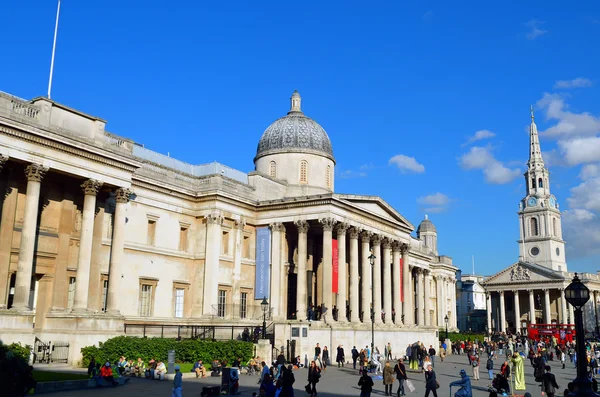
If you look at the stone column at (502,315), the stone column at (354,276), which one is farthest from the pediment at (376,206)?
the stone column at (502,315)

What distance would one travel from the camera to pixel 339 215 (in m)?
42.3

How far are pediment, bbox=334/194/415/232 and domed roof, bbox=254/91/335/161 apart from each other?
23.7ft

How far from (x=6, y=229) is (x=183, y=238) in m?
13.8

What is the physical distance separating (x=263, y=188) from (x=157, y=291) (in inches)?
484

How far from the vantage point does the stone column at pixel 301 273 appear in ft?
134

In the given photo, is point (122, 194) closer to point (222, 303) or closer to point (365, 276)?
point (222, 303)

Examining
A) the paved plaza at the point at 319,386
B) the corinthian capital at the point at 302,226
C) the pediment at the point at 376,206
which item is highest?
the pediment at the point at 376,206

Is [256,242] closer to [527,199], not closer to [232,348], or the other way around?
[232,348]

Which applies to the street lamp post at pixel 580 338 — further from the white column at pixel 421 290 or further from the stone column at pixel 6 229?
the white column at pixel 421 290

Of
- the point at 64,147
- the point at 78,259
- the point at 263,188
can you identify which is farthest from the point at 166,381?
the point at 263,188

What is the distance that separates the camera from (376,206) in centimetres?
4709

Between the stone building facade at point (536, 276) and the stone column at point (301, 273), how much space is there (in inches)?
2889

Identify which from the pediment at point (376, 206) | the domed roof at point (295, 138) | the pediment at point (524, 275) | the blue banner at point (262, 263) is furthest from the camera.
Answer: the pediment at point (524, 275)

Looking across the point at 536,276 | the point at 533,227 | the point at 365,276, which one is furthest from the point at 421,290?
the point at 533,227
